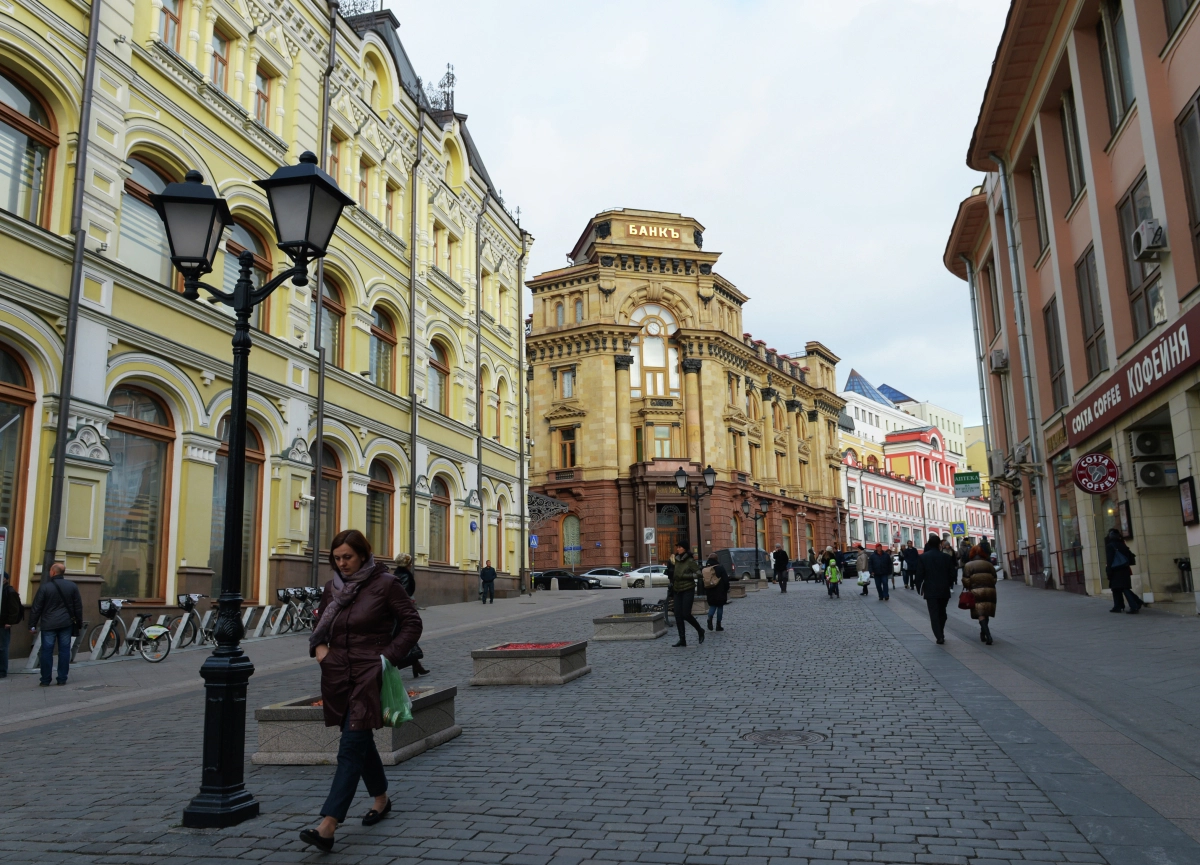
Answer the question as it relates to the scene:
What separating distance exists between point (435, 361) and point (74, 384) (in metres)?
16.5

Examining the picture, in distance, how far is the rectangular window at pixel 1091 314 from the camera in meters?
21.9

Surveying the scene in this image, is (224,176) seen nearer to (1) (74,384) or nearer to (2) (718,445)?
(1) (74,384)

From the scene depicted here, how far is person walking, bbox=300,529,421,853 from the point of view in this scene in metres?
5.53

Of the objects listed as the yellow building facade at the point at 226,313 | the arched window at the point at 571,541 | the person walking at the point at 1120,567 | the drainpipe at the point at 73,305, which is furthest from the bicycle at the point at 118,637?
the arched window at the point at 571,541

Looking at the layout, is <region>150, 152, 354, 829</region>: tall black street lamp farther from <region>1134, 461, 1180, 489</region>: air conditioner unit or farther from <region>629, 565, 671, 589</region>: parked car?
<region>629, 565, 671, 589</region>: parked car

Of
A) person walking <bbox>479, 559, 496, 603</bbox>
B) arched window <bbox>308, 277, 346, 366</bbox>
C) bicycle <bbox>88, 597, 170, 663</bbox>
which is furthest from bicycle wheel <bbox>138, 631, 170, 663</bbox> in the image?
person walking <bbox>479, 559, 496, 603</bbox>

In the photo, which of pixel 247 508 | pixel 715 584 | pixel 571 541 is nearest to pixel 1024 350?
pixel 715 584

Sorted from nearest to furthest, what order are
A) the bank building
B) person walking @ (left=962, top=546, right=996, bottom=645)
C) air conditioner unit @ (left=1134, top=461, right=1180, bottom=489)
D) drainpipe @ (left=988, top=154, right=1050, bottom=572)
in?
1. person walking @ (left=962, top=546, right=996, bottom=645)
2. air conditioner unit @ (left=1134, top=461, right=1180, bottom=489)
3. drainpipe @ (left=988, top=154, right=1050, bottom=572)
4. the bank building

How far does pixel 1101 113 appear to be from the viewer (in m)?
20.6

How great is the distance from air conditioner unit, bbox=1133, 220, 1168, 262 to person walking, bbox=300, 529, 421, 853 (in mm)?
15849

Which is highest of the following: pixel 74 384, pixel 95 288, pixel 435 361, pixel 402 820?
pixel 435 361

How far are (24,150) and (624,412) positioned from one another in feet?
145

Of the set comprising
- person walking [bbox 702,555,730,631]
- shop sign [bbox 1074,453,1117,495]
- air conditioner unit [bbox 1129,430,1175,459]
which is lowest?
person walking [bbox 702,555,730,631]

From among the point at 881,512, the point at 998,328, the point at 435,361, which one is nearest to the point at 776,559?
the point at 998,328
